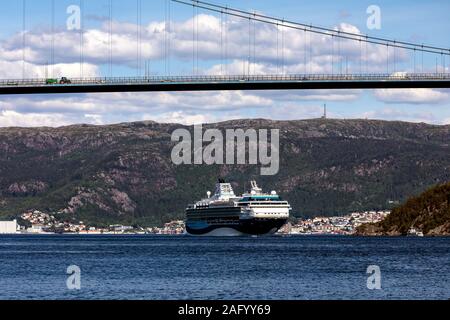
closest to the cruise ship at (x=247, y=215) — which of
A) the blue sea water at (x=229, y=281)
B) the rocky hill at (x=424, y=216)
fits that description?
the rocky hill at (x=424, y=216)

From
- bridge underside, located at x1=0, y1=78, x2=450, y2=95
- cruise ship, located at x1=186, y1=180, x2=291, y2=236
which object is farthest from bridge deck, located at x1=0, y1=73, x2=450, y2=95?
cruise ship, located at x1=186, y1=180, x2=291, y2=236

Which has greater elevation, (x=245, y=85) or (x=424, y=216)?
(x=245, y=85)

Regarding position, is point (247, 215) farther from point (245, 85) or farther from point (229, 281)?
point (229, 281)

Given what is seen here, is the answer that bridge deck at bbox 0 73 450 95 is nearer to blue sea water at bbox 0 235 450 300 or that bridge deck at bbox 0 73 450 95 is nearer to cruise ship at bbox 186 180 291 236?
blue sea water at bbox 0 235 450 300

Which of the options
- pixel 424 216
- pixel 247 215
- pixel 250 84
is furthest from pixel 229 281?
pixel 424 216

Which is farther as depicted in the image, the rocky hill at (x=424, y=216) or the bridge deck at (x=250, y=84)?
the rocky hill at (x=424, y=216)

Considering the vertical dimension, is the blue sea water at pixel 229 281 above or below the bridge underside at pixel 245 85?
below

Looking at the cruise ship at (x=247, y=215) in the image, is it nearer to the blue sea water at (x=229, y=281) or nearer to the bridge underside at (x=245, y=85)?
the bridge underside at (x=245, y=85)
